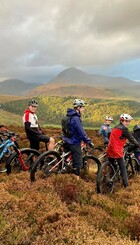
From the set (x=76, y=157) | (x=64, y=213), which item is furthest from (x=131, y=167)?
(x=64, y=213)

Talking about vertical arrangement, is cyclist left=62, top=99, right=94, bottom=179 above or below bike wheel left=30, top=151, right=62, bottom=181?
above

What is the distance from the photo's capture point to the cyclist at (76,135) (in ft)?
30.0

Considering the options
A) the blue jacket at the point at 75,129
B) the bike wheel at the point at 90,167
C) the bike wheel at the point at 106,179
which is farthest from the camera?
the bike wheel at the point at 90,167

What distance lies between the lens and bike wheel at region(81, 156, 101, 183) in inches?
418

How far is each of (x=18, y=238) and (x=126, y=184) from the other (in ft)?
17.9

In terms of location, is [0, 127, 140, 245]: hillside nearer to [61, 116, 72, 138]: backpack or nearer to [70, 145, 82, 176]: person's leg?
[70, 145, 82, 176]: person's leg

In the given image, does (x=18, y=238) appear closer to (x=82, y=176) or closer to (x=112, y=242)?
(x=112, y=242)

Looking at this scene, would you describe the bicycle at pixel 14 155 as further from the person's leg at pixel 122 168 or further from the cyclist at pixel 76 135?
the person's leg at pixel 122 168

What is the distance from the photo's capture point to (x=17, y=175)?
31.6 feet

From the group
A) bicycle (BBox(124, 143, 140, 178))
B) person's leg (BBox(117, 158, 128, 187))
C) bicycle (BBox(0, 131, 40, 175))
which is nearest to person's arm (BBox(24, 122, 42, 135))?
bicycle (BBox(0, 131, 40, 175))

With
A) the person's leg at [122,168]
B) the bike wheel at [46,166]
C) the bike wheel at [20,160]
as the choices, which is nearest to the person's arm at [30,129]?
the bike wheel at [20,160]

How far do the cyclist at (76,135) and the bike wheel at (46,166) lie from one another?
1.87 feet

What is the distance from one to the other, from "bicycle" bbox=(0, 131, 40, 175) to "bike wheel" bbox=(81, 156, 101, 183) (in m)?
1.97

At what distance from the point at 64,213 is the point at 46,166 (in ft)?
8.45
